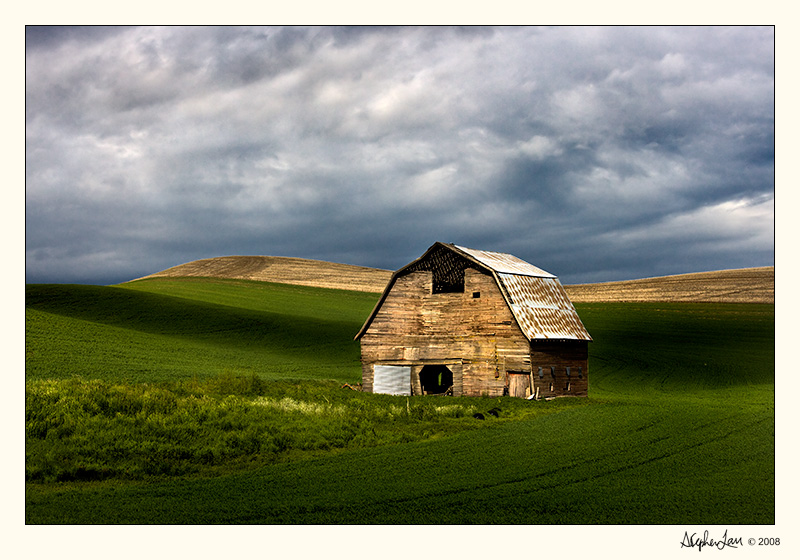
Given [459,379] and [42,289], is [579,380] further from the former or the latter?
[42,289]

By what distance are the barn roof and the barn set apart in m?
0.07

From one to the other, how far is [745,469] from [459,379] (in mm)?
18799

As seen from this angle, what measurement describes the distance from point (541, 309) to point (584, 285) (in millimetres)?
69657

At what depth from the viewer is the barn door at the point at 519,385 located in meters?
32.0

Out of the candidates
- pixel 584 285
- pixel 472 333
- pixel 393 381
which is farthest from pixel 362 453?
pixel 584 285

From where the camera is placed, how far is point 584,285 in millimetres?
101312

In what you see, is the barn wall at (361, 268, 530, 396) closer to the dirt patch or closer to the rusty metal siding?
the rusty metal siding

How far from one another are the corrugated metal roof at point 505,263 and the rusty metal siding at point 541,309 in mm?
398

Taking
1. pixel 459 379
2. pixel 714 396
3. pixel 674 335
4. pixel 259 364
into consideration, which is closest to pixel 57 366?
pixel 259 364

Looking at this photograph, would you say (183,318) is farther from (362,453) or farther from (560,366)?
(362,453)

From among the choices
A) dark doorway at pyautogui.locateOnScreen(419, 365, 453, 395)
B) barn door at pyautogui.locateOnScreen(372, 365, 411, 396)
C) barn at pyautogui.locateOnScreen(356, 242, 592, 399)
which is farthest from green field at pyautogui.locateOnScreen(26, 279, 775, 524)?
dark doorway at pyautogui.locateOnScreen(419, 365, 453, 395)

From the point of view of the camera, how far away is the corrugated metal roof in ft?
113

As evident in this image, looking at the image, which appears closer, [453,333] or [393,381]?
[453,333]

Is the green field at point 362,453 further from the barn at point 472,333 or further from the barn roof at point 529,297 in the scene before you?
the barn roof at point 529,297
